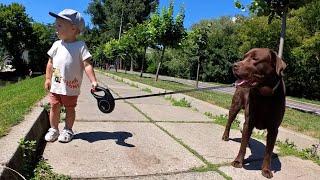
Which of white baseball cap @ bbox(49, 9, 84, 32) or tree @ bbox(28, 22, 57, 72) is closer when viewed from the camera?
white baseball cap @ bbox(49, 9, 84, 32)

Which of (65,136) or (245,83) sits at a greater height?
(245,83)

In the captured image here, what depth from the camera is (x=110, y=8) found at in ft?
243

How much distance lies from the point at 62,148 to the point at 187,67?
1852 inches

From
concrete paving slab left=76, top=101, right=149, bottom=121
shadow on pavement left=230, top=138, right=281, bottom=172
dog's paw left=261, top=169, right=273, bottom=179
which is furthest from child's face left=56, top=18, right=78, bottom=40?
dog's paw left=261, top=169, right=273, bottom=179

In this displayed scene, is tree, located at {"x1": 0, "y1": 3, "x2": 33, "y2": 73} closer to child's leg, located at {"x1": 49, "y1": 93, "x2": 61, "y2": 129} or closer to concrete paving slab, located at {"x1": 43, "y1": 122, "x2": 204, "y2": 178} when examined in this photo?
concrete paving slab, located at {"x1": 43, "y1": 122, "x2": 204, "y2": 178}

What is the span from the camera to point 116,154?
4.82m

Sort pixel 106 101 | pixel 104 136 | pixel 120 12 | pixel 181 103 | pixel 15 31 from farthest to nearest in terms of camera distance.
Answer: pixel 120 12 < pixel 15 31 < pixel 181 103 < pixel 104 136 < pixel 106 101

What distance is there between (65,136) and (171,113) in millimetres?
3550

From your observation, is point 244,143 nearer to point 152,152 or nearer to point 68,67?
point 152,152

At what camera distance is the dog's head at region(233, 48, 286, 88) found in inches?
170

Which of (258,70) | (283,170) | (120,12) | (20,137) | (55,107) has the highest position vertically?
(120,12)

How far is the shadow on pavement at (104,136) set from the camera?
533 cm

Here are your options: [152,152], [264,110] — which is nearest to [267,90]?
[264,110]

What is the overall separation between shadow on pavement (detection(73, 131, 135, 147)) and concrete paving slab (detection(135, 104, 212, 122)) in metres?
1.63
